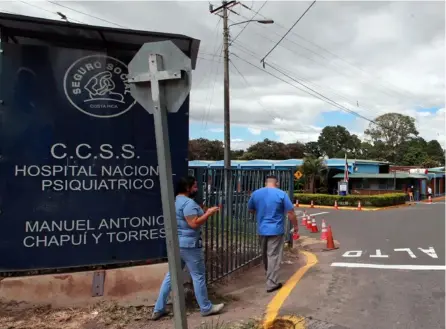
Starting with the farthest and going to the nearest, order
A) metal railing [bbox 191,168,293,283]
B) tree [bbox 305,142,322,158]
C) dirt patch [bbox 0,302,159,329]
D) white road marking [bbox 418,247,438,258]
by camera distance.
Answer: tree [bbox 305,142,322,158] < white road marking [bbox 418,247,438,258] < metal railing [bbox 191,168,293,283] < dirt patch [bbox 0,302,159,329]

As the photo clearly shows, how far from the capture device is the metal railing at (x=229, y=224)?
5824 millimetres

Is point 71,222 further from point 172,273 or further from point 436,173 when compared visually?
point 436,173

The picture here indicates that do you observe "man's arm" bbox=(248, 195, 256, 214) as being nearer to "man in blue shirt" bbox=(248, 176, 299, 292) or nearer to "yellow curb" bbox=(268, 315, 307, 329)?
"man in blue shirt" bbox=(248, 176, 299, 292)

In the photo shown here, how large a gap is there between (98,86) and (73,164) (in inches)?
36.2

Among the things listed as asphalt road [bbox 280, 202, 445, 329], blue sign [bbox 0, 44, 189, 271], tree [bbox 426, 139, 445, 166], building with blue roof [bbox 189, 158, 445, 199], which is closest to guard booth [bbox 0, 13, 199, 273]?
blue sign [bbox 0, 44, 189, 271]

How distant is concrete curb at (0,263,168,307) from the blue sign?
14cm

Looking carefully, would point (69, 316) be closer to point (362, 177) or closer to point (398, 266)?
point (398, 266)

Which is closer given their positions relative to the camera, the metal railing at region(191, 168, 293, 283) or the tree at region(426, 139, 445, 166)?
the metal railing at region(191, 168, 293, 283)

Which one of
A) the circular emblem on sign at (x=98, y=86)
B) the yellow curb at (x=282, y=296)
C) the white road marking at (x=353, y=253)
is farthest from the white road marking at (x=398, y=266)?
the circular emblem on sign at (x=98, y=86)

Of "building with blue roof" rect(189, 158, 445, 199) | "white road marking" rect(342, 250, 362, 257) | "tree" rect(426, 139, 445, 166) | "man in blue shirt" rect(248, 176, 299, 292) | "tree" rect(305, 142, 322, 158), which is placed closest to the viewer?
"man in blue shirt" rect(248, 176, 299, 292)

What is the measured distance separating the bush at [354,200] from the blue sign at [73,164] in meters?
29.1

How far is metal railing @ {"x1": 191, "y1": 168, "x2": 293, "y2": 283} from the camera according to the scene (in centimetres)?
582

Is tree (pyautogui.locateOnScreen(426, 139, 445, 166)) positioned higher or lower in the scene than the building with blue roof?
higher

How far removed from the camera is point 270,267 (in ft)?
19.7
